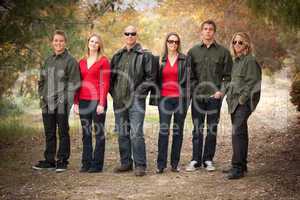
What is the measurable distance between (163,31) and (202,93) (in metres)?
28.8

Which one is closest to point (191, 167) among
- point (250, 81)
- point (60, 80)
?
point (250, 81)

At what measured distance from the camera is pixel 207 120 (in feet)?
28.1

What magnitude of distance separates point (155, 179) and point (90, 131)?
129 cm

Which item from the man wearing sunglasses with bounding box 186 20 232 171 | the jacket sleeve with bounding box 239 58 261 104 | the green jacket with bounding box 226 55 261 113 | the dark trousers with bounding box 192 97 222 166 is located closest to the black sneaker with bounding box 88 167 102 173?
the dark trousers with bounding box 192 97 222 166

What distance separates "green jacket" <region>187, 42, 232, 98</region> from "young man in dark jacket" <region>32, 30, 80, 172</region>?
182 centimetres

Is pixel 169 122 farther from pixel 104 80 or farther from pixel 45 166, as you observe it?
pixel 45 166

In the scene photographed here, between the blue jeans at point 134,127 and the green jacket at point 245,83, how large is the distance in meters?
1.39

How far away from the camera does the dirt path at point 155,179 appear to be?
7.26 meters

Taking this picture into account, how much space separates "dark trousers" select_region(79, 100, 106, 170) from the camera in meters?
8.35

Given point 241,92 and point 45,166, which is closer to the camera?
point 241,92

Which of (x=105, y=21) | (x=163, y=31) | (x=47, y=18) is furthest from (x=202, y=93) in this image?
(x=163, y=31)

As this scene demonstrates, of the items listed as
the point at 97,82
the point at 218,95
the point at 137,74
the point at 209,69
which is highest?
the point at 209,69

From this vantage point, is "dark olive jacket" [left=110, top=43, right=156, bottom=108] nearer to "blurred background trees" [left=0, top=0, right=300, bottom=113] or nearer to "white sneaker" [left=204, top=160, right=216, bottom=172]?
"white sneaker" [left=204, top=160, right=216, bottom=172]

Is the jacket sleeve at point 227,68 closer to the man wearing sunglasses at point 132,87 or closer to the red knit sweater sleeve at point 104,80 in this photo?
the man wearing sunglasses at point 132,87
